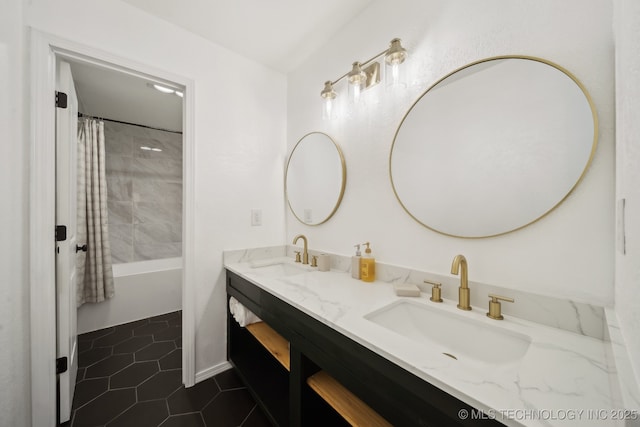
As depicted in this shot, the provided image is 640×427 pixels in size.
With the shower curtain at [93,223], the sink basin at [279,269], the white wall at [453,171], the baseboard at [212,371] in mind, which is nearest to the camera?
the white wall at [453,171]

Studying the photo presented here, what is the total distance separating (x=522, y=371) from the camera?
58cm

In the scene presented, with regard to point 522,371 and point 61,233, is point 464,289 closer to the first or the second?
point 522,371

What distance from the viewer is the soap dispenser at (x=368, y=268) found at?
4.29 ft

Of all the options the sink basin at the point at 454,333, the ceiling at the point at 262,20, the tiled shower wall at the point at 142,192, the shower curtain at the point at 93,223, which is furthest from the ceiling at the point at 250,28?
the sink basin at the point at 454,333

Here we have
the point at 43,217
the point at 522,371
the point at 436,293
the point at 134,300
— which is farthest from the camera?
the point at 134,300

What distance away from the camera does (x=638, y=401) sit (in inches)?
13.0

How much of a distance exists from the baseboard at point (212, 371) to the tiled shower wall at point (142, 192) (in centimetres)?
202

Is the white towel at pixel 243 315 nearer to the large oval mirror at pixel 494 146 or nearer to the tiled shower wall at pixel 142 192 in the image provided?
the large oval mirror at pixel 494 146

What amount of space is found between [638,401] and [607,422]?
0.59 ft

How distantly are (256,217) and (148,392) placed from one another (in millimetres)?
1306

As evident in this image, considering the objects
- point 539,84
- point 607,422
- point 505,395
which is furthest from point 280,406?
point 539,84

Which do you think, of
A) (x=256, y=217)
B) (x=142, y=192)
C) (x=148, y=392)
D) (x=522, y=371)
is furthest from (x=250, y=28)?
(x=142, y=192)

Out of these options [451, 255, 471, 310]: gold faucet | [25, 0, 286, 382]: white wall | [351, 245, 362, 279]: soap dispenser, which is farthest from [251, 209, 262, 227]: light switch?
[451, 255, 471, 310]: gold faucet

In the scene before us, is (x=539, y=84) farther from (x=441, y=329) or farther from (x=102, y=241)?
(x=102, y=241)
